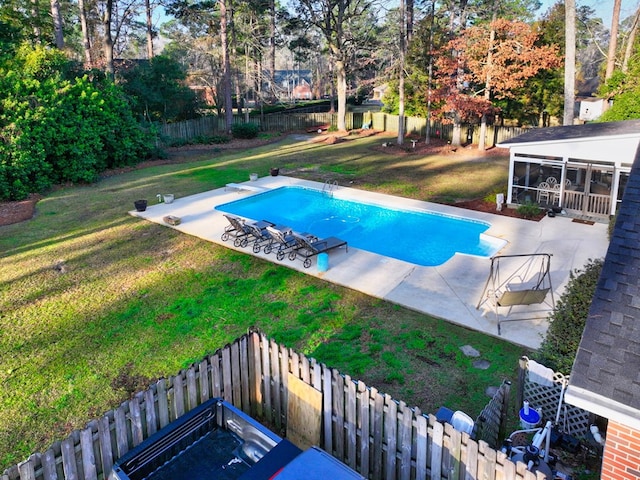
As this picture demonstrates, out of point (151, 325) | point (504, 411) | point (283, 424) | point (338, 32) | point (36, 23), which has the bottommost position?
point (283, 424)

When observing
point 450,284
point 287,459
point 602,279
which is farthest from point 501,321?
point 287,459

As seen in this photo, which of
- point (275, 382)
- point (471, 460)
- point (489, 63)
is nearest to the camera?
point (471, 460)

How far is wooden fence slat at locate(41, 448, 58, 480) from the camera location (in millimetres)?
4160

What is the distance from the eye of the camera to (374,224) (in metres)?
16.0

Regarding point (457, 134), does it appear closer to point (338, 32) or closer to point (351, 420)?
point (338, 32)

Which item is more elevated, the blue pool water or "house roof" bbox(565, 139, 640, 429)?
"house roof" bbox(565, 139, 640, 429)

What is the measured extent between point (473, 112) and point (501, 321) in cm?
1907

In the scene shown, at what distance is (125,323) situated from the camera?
875 cm

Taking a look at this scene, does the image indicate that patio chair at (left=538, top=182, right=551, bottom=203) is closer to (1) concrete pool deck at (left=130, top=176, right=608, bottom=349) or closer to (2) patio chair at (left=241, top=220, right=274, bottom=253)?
(1) concrete pool deck at (left=130, top=176, right=608, bottom=349)

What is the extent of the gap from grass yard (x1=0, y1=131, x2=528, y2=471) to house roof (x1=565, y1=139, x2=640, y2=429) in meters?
2.76

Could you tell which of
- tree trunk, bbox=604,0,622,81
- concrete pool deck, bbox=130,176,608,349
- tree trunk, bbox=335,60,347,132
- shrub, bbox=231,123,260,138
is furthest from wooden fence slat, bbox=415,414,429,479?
tree trunk, bbox=335,60,347,132

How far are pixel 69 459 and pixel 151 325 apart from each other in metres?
4.40

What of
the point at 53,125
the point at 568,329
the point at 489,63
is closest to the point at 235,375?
the point at 568,329

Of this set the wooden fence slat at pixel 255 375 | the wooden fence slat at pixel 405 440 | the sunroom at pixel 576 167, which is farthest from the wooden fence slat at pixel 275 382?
the sunroom at pixel 576 167
